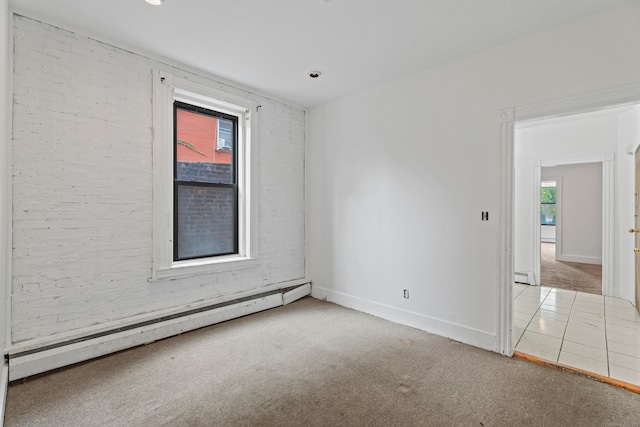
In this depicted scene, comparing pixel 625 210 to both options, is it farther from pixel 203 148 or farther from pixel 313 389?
pixel 203 148

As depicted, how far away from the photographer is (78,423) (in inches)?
70.8

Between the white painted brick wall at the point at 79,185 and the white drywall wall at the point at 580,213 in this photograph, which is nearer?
the white painted brick wall at the point at 79,185

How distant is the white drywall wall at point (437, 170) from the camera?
2385 mm

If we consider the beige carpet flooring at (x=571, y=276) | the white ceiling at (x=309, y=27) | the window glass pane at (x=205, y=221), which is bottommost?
the beige carpet flooring at (x=571, y=276)

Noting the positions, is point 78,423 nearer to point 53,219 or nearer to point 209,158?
point 53,219

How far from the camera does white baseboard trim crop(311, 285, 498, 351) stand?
9.19 ft

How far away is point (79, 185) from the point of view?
2.50 metres

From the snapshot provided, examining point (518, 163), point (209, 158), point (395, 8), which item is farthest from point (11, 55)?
point (518, 163)

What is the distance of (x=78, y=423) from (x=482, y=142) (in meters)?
3.70

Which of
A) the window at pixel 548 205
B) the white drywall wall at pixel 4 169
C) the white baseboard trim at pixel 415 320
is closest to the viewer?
the white drywall wall at pixel 4 169

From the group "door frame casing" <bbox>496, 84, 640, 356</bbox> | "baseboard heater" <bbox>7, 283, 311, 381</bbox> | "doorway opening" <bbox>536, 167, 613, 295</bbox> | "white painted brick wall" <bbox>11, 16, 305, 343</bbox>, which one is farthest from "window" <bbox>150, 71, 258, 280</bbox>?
"doorway opening" <bbox>536, 167, 613, 295</bbox>

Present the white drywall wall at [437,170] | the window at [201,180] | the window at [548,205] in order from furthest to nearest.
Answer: the window at [548,205]
the window at [201,180]
the white drywall wall at [437,170]

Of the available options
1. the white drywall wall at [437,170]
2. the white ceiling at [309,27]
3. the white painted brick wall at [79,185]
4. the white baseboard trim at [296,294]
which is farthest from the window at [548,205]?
the white painted brick wall at [79,185]

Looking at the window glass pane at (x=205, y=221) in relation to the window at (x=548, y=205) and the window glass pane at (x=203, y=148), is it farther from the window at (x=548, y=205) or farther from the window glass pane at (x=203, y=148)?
the window at (x=548, y=205)
